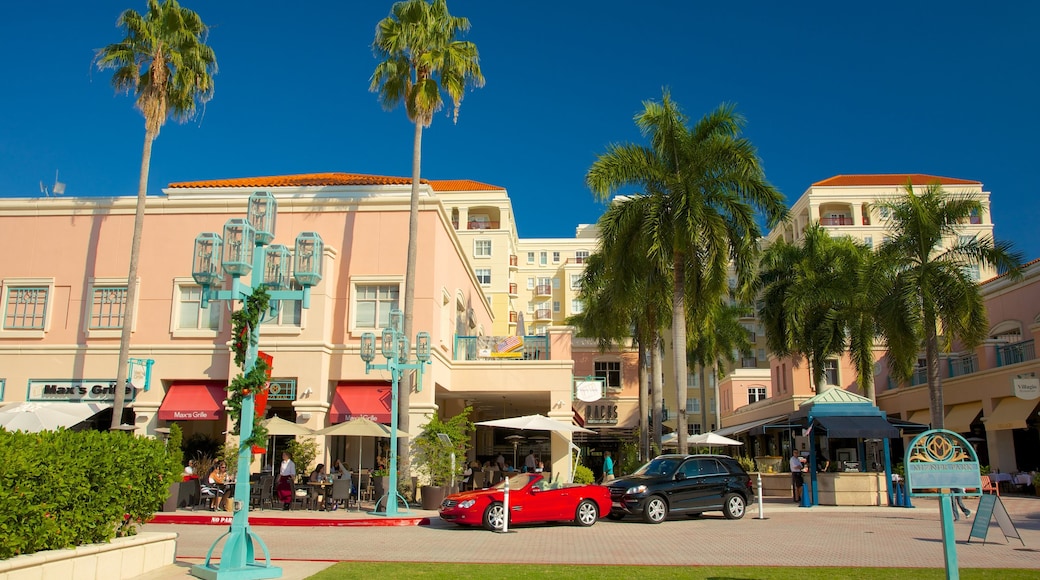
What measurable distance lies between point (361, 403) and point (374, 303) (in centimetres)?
330

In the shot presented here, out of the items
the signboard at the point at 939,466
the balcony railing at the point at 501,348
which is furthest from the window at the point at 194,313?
the signboard at the point at 939,466

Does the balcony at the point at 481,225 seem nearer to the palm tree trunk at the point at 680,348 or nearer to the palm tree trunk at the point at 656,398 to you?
the palm tree trunk at the point at 656,398

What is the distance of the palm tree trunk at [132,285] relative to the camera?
23.8m

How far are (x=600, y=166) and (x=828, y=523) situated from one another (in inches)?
470

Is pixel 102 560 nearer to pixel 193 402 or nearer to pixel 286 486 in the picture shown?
pixel 286 486

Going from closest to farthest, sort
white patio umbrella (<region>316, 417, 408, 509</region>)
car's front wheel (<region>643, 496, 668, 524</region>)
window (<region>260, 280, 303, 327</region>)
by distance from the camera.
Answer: car's front wheel (<region>643, 496, 668, 524</region>) → white patio umbrella (<region>316, 417, 408, 509</region>) → window (<region>260, 280, 303, 327</region>)

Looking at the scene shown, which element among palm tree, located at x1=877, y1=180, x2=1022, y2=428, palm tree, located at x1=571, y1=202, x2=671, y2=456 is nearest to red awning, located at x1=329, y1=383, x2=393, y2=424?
palm tree, located at x1=571, y1=202, x2=671, y2=456

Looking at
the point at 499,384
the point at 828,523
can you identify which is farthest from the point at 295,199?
the point at 828,523

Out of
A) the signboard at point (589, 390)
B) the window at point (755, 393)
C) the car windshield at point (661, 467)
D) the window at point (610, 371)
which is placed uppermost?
the window at point (610, 371)

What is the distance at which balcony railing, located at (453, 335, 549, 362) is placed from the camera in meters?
30.0

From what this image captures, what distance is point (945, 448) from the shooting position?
921 centimetres

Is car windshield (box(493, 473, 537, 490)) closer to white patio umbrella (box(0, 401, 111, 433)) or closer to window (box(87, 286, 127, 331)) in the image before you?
white patio umbrella (box(0, 401, 111, 433))

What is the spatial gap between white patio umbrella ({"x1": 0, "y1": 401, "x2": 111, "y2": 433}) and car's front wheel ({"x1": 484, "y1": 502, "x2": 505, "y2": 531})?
10.7m

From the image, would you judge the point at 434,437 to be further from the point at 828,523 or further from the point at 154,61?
the point at 154,61
